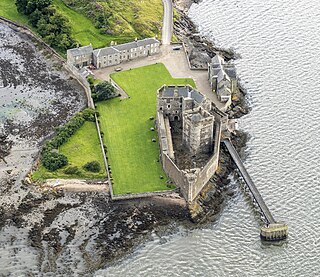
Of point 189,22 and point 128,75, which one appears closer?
point 128,75

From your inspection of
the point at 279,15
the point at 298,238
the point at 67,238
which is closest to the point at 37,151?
the point at 67,238

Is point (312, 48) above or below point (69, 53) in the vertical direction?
below

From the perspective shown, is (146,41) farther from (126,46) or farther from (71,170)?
(71,170)

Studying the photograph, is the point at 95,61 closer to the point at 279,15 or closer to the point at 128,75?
the point at 128,75

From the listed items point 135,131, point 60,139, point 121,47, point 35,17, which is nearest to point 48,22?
point 35,17

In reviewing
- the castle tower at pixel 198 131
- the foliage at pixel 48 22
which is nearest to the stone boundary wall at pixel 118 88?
the foliage at pixel 48 22

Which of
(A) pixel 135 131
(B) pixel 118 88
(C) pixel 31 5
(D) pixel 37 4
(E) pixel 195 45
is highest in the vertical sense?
(D) pixel 37 4

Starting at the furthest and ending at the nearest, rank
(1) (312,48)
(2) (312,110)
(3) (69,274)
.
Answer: (1) (312,48), (2) (312,110), (3) (69,274)
